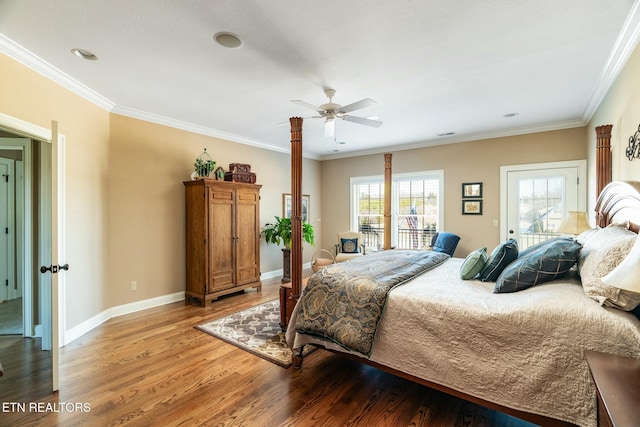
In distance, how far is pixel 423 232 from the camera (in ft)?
19.2

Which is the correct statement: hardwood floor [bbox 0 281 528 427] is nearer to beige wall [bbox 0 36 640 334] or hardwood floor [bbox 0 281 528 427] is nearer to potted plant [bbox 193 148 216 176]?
beige wall [bbox 0 36 640 334]

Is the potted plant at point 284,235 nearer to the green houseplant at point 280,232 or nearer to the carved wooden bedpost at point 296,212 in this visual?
the green houseplant at point 280,232

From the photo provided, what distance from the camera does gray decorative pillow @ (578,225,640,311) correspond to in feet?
4.83

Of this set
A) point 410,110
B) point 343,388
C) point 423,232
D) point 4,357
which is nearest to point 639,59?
point 410,110

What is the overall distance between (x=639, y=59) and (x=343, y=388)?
3353 millimetres

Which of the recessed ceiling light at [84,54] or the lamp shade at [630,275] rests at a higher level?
the recessed ceiling light at [84,54]

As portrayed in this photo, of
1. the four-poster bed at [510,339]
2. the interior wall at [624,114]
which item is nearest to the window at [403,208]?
the interior wall at [624,114]

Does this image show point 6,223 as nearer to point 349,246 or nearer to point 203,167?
point 203,167

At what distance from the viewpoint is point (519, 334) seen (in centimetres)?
161

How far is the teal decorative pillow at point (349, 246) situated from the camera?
5.73 m

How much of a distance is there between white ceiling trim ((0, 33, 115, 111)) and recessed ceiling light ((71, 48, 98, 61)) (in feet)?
1.20

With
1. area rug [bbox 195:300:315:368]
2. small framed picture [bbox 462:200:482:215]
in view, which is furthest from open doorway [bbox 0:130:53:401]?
small framed picture [bbox 462:200:482:215]

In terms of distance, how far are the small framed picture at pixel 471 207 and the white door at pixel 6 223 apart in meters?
6.90

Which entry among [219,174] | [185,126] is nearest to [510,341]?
[219,174]
